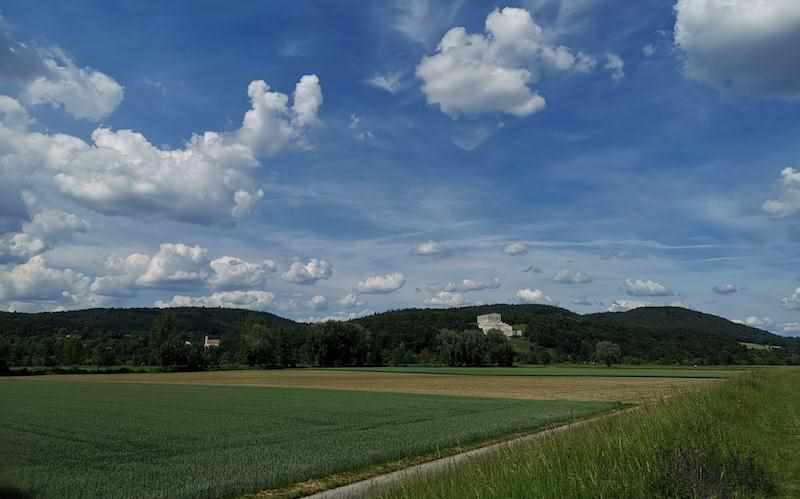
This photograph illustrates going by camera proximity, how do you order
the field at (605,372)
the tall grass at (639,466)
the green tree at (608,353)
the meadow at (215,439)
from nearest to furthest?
the tall grass at (639,466) < the meadow at (215,439) < the field at (605,372) < the green tree at (608,353)

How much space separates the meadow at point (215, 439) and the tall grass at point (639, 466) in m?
4.78

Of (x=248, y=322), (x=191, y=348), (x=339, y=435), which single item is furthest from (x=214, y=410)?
(x=248, y=322)

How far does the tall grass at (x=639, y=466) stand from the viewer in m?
8.25

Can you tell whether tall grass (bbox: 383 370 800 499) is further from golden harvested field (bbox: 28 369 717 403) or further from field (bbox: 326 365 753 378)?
field (bbox: 326 365 753 378)

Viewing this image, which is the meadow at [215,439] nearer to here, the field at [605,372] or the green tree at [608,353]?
the field at [605,372]

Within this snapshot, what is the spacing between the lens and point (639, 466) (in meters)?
9.17

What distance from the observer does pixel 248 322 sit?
159 m

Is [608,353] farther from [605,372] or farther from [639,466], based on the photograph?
[639,466]

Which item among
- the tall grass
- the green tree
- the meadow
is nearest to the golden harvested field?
the meadow

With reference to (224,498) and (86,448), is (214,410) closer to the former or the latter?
(86,448)

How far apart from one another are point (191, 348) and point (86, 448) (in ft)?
380

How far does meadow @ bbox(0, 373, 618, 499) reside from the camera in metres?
14.5

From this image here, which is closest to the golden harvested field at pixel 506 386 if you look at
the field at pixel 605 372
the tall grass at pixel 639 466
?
the field at pixel 605 372

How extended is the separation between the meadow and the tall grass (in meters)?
4.78
